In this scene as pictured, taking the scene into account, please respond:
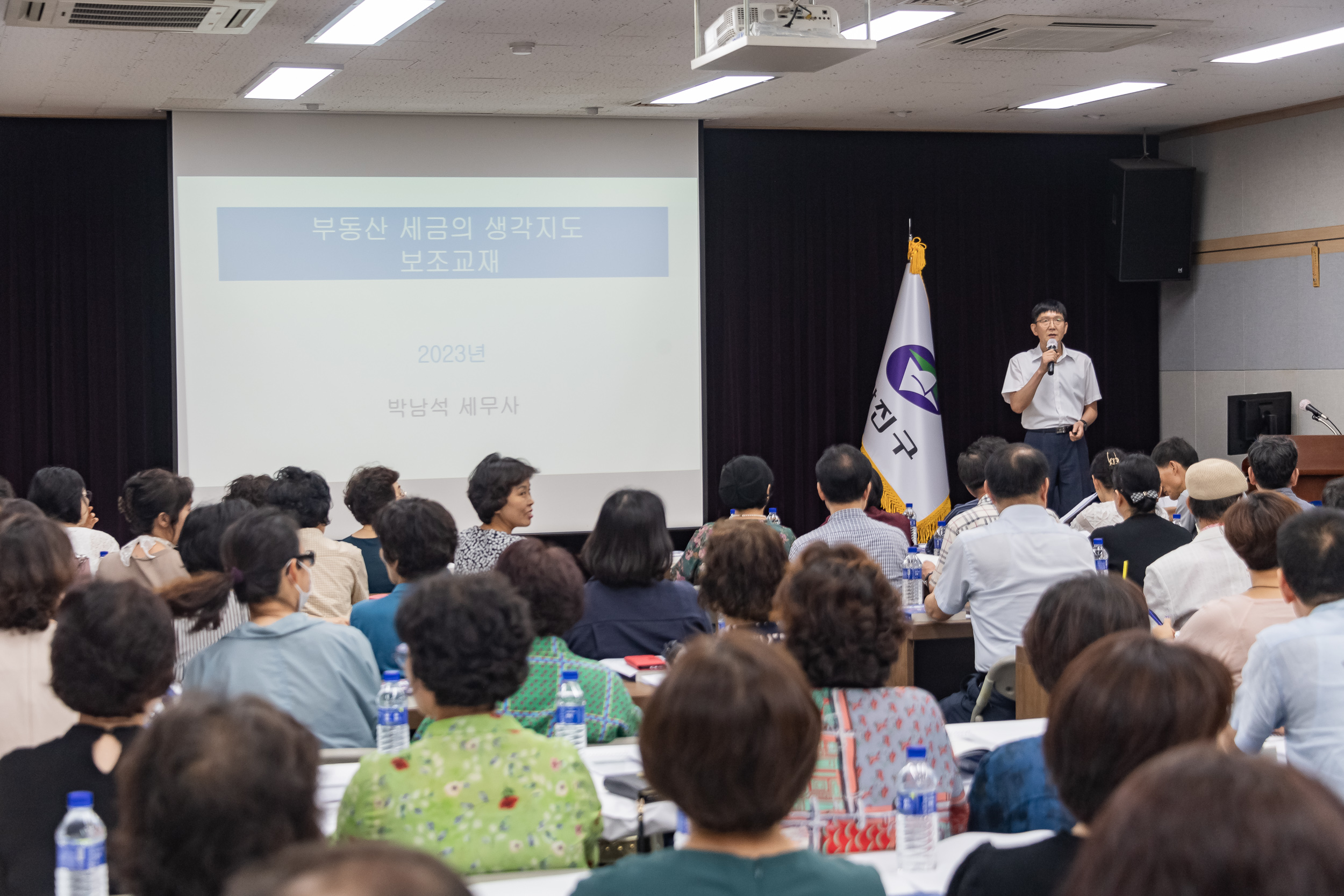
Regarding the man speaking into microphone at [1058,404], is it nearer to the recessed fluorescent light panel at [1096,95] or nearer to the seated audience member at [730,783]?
the recessed fluorescent light panel at [1096,95]

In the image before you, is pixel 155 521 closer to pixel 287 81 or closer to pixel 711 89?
pixel 287 81

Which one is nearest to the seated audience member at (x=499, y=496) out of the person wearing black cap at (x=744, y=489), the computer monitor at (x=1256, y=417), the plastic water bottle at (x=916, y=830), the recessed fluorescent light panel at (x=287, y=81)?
the person wearing black cap at (x=744, y=489)

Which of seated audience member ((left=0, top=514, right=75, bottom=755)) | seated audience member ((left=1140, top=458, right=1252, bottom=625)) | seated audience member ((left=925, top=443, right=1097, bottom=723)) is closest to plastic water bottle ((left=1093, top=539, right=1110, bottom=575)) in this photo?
seated audience member ((left=925, top=443, right=1097, bottom=723))

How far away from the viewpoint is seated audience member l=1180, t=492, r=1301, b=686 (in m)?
3.19

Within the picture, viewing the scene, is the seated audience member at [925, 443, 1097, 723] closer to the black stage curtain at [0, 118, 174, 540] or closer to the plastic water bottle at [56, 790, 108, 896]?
the plastic water bottle at [56, 790, 108, 896]

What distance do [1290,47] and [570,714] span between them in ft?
17.4

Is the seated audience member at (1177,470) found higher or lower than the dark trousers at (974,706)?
higher

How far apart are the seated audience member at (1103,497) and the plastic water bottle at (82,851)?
4.41 metres

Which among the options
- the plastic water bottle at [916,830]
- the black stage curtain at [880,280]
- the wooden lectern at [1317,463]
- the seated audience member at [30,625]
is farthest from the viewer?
the black stage curtain at [880,280]

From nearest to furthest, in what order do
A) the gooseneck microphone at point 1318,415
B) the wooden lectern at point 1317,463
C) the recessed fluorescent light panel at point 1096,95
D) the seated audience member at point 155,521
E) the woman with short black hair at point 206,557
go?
the woman with short black hair at point 206,557, the seated audience member at point 155,521, the wooden lectern at point 1317,463, the recessed fluorescent light panel at point 1096,95, the gooseneck microphone at point 1318,415

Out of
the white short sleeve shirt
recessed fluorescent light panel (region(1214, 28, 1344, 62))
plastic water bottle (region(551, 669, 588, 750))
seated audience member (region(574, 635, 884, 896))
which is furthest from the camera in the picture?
the white short sleeve shirt

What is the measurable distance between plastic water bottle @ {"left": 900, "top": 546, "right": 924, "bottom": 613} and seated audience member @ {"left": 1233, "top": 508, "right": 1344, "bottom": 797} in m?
2.13

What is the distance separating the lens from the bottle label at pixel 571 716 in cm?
293

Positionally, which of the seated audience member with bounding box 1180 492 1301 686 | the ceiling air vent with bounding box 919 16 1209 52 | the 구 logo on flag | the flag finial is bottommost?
the seated audience member with bounding box 1180 492 1301 686
